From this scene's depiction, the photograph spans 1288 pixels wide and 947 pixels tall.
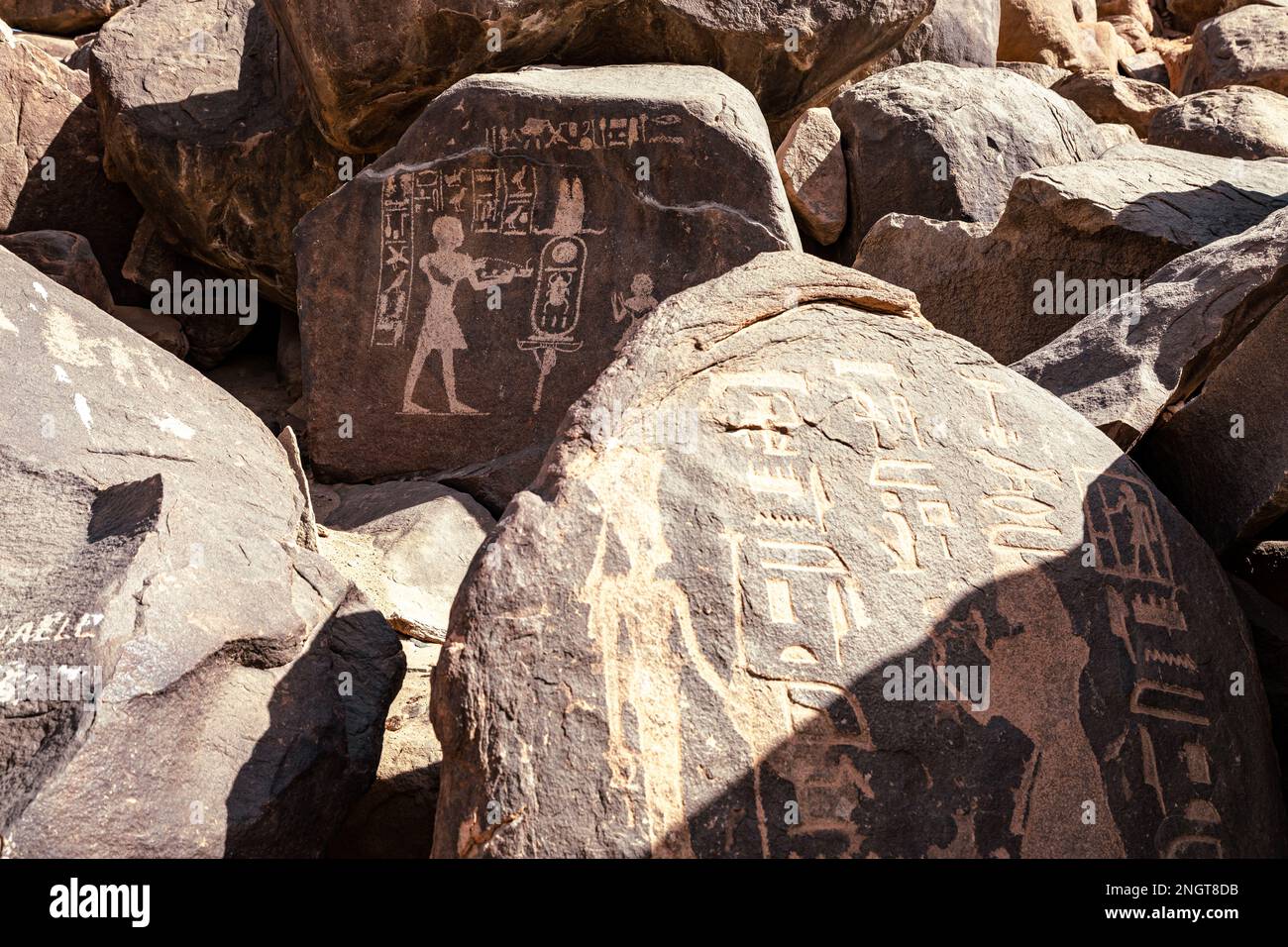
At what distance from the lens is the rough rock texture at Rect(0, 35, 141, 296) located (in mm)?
5570

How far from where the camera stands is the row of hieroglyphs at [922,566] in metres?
2.23

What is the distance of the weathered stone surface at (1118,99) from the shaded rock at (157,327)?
5.32m

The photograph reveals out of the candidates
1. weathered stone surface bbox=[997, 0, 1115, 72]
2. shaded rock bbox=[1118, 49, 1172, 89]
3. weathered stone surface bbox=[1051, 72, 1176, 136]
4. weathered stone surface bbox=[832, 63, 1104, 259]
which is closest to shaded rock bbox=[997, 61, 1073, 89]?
weathered stone surface bbox=[1051, 72, 1176, 136]

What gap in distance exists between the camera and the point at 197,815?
2.22 meters

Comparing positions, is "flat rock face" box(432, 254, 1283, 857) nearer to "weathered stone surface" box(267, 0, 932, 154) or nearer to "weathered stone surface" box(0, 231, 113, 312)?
"weathered stone surface" box(267, 0, 932, 154)

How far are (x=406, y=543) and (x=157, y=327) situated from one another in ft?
7.41

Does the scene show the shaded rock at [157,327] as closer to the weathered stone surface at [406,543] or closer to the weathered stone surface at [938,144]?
the weathered stone surface at [406,543]

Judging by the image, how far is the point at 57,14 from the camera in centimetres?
794

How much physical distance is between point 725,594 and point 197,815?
101 cm

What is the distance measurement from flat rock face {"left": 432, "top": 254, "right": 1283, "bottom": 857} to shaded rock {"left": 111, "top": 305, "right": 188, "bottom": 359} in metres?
3.53

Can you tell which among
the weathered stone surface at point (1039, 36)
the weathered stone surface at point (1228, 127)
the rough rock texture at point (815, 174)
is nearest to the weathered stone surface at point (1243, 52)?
the weathered stone surface at point (1039, 36)

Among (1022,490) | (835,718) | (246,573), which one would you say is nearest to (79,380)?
(246,573)

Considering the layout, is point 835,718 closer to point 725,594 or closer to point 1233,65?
point 725,594

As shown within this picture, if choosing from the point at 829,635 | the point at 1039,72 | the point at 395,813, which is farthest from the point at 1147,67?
the point at 395,813
